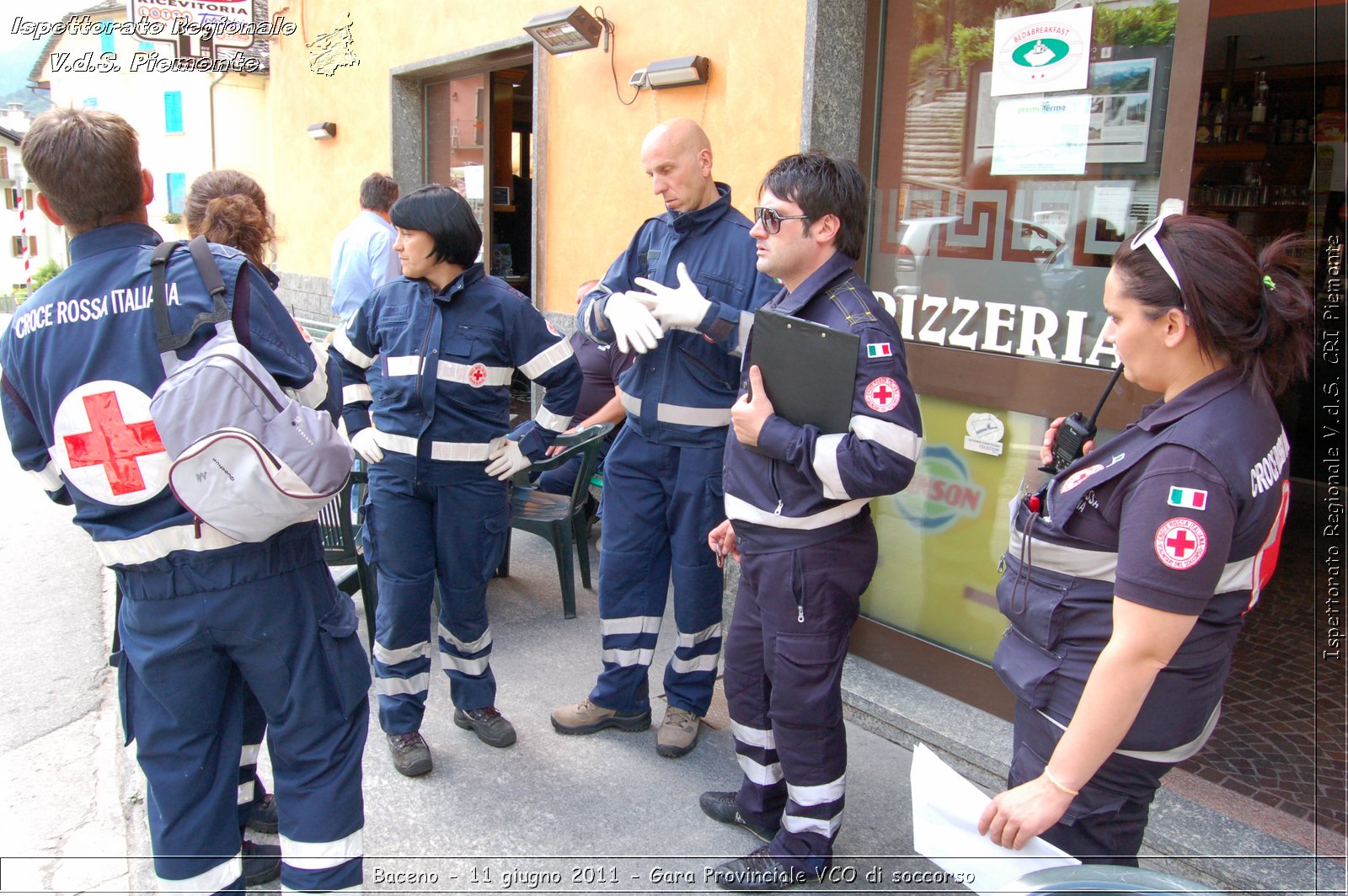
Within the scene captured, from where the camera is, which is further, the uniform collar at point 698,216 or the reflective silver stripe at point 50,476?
the uniform collar at point 698,216

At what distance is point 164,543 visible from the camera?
6.72 feet

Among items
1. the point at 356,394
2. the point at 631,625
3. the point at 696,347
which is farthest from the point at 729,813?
the point at 356,394

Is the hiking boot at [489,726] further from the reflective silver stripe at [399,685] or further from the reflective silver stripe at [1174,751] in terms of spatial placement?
the reflective silver stripe at [1174,751]

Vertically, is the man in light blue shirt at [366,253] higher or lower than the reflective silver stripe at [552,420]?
higher

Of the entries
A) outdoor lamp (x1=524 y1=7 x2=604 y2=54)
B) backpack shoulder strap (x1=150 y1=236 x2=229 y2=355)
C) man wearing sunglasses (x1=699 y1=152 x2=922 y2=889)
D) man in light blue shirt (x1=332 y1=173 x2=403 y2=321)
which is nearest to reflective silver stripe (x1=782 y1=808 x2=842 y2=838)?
man wearing sunglasses (x1=699 y1=152 x2=922 y2=889)

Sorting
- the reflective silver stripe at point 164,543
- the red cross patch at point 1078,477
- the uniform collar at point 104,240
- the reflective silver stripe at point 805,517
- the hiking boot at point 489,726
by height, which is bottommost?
Result: the hiking boot at point 489,726

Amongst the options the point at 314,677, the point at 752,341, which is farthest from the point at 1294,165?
the point at 314,677

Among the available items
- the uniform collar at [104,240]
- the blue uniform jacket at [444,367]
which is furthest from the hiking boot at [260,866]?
the uniform collar at [104,240]

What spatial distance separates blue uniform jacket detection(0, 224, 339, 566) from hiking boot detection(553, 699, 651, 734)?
5.92 feet

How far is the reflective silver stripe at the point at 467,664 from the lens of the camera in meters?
3.46

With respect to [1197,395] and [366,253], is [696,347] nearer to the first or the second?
[1197,395]

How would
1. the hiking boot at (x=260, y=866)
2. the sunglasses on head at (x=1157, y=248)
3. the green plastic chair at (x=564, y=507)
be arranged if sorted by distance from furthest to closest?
the green plastic chair at (x=564, y=507), the hiking boot at (x=260, y=866), the sunglasses on head at (x=1157, y=248)

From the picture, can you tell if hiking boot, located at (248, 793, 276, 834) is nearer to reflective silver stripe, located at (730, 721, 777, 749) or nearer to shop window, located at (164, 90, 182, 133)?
reflective silver stripe, located at (730, 721, 777, 749)

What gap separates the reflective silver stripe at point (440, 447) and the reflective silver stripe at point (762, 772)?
1339mm
